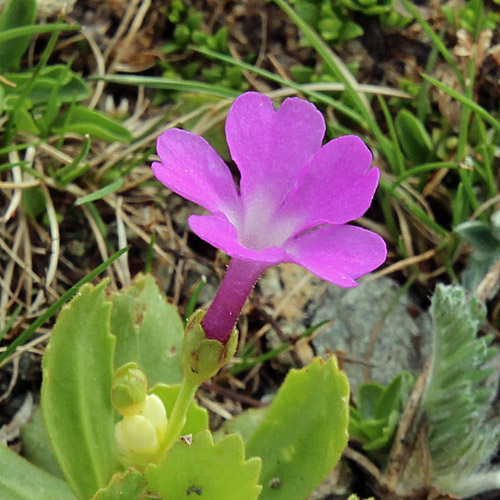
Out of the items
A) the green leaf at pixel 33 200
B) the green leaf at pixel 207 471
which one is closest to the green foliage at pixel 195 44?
the green leaf at pixel 33 200

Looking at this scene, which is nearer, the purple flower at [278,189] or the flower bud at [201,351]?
the purple flower at [278,189]

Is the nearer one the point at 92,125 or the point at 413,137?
the point at 92,125

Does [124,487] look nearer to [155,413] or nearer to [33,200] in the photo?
[155,413]

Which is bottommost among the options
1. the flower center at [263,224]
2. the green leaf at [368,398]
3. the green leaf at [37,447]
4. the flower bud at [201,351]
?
the green leaf at [368,398]

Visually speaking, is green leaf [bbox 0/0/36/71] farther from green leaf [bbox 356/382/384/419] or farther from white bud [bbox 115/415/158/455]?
green leaf [bbox 356/382/384/419]

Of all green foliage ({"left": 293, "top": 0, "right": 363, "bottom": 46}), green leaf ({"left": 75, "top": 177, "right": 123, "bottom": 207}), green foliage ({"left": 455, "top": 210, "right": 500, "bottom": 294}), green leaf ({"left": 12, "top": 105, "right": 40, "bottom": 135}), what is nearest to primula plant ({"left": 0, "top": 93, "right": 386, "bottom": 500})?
green leaf ({"left": 75, "top": 177, "right": 123, "bottom": 207})

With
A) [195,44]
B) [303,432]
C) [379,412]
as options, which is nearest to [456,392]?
[379,412]

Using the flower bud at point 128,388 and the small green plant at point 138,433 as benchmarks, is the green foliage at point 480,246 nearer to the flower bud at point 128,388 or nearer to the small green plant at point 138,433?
the small green plant at point 138,433
